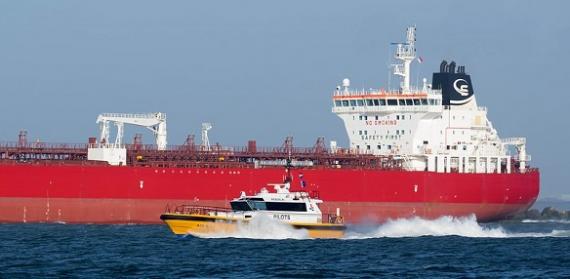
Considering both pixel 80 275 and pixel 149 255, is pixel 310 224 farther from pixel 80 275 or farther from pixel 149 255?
pixel 80 275

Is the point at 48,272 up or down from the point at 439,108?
down

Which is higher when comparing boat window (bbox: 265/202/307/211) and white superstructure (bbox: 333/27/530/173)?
white superstructure (bbox: 333/27/530/173)

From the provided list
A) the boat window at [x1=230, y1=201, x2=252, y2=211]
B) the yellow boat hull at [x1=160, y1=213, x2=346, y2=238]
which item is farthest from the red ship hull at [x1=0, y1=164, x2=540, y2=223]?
the boat window at [x1=230, y1=201, x2=252, y2=211]

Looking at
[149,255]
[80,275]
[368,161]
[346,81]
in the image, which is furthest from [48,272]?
[346,81]

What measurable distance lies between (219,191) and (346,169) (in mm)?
6788

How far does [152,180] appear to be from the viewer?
5969 cm

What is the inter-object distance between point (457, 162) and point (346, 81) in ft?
23.0

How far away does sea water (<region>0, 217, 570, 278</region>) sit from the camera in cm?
3669

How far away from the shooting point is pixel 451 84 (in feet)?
231

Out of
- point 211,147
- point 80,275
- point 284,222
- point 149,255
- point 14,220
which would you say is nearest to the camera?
point 80,275

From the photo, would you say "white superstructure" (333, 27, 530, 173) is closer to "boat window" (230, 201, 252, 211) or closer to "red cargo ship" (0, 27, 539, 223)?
"red cargo ship" (0, 27, 539, 223)

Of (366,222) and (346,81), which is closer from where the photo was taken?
(366,222)

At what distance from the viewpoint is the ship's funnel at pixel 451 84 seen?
7031 centimetres

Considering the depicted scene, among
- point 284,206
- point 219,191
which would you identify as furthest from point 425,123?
point 284,206
